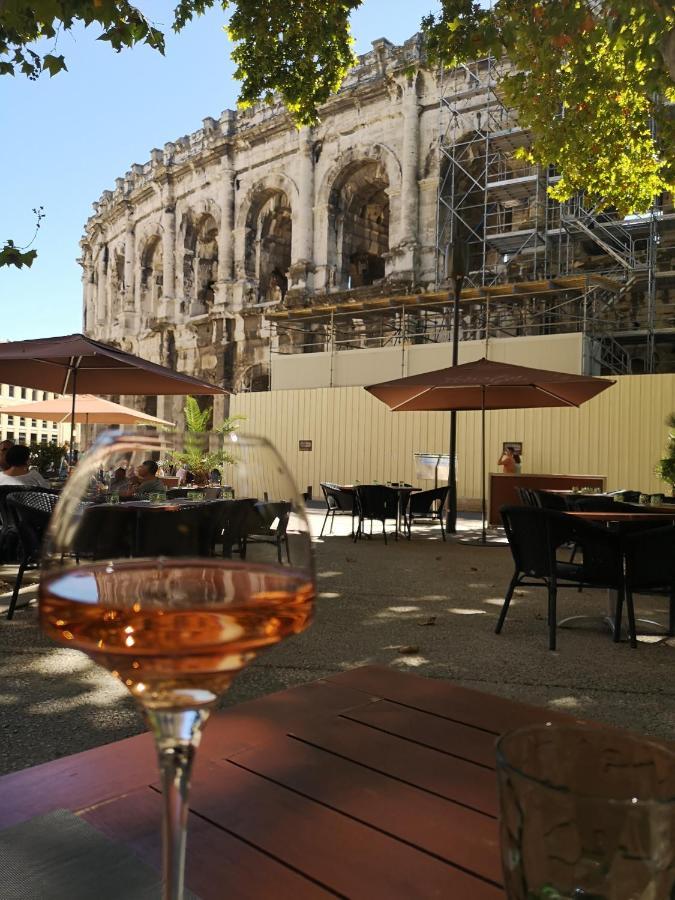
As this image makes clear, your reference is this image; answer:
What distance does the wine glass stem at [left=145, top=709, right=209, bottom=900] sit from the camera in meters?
0.47

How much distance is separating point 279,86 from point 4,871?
9733 mm

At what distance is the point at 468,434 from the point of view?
1780cm

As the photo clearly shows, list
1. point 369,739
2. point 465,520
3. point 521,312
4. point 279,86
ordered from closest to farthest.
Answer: point 369,739 < point 279,86 < point 465,520 < point 521,312

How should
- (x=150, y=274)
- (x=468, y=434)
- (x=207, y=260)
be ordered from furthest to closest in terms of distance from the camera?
1. (x=150, y=274)
2. (x=207, y=260)
3. (x=468, y=434)

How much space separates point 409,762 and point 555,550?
161 inches

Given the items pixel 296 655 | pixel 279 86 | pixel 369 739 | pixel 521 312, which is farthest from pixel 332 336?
pixel 369 739

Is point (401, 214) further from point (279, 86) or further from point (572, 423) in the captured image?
point (279, 86)

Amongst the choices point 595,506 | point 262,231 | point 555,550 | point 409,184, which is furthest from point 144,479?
point 262,231

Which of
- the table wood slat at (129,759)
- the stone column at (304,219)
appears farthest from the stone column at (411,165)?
the table wood slat at (129,759)

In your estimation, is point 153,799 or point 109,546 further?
point 153,799

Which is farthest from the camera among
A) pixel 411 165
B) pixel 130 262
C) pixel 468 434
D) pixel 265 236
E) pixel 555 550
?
pixel 130 262

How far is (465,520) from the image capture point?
15.2m

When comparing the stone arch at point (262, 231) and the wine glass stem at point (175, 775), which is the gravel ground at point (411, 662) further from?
the stone arch at point (262, 231)

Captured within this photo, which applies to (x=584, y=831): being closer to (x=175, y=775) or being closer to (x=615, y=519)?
(x=175, y=775)
